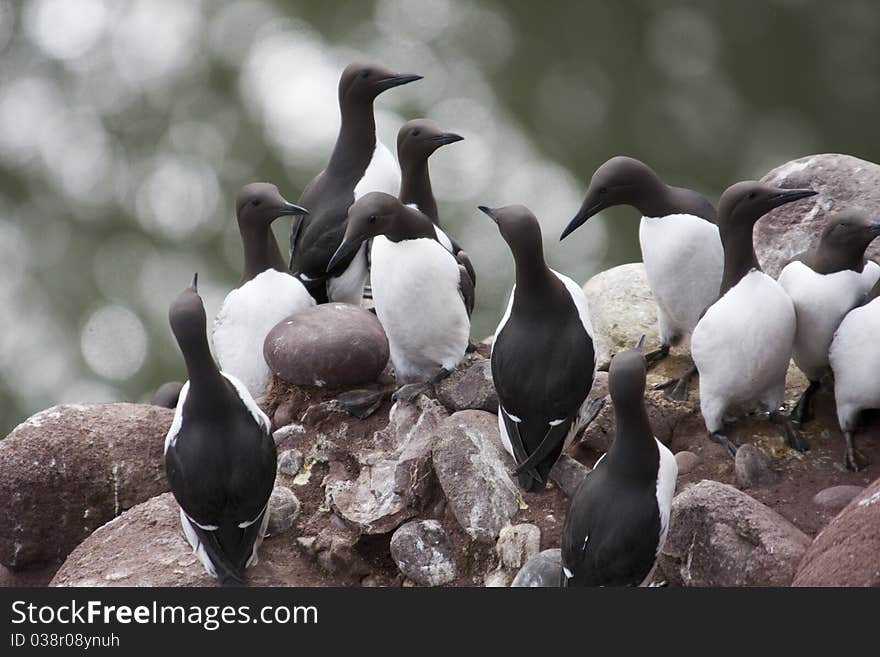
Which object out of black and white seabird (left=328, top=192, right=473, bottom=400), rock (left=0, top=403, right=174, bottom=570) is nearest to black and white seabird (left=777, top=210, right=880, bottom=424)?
black and white seabird (left=328, top=192, right=473, bottom=400)

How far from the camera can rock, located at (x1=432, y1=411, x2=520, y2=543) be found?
5.04 m

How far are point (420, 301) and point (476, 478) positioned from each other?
87cm

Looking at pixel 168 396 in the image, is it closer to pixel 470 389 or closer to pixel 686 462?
pixel 470 389

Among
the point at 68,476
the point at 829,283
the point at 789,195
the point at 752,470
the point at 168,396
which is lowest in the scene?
the point at 168,396

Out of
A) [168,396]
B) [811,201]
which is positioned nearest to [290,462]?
[168,396]

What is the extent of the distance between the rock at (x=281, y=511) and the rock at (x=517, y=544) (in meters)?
0.92

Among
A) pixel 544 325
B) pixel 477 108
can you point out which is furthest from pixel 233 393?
pixel 477 108

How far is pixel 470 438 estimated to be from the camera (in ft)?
17.1

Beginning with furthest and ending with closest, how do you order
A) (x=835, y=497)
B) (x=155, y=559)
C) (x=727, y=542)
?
(x=155, y=559), (x=835, y=497), (x=727, y=542)

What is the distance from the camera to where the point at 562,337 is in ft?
16.2

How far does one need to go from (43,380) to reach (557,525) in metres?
10.7

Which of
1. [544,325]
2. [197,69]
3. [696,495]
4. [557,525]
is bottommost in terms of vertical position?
[197,69]

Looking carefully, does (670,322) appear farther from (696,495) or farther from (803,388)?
(696,495)

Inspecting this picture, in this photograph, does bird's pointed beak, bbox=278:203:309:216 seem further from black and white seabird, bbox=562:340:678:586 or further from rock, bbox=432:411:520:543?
black and white seabird, bbox=562:340:678:586
